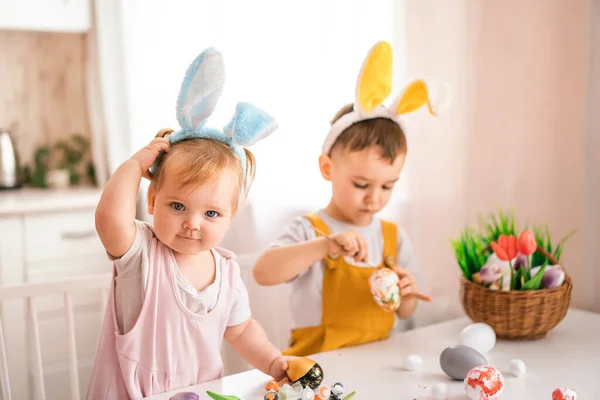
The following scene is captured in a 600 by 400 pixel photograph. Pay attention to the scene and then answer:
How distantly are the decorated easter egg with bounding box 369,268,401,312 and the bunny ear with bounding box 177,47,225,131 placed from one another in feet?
1.54

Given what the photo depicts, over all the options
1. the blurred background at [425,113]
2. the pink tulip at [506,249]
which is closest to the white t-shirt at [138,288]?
the blurred background at [425,113]

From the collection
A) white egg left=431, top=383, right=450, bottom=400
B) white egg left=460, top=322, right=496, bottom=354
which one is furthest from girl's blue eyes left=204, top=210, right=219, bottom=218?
white egg left=460, top=322, right=496, bottom=354

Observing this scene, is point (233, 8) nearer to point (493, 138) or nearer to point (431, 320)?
point (493, 138)

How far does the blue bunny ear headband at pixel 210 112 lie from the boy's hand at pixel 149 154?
2 centimetres

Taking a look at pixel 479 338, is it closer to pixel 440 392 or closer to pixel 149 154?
pixel 440 392

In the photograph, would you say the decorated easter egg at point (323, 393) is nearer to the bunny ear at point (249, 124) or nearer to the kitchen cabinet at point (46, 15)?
the bunny ear at point (249, 124)

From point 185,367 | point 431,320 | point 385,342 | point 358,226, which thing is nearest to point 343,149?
point 358,226

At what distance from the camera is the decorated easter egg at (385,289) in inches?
50.4

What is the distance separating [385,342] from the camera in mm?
1355

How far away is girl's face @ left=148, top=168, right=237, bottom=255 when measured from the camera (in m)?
1.01

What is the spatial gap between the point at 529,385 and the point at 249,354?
460 millimetres

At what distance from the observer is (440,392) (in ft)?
3.47

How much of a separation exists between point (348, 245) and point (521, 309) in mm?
379

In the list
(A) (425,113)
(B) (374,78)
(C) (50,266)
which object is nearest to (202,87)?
(B) (374,78)
